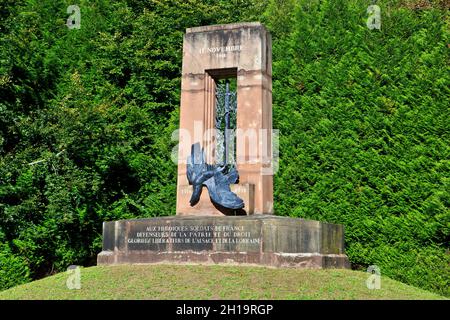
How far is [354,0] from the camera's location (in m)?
14.8

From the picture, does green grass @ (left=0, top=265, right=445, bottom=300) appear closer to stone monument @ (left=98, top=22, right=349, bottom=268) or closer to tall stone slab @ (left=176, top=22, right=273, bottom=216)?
stone monument @ (left=98, top=22, right=349, bottom=268)

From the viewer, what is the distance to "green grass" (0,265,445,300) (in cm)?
771

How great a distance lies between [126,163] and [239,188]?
18.7 feet

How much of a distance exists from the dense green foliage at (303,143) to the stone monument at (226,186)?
7.61 ft

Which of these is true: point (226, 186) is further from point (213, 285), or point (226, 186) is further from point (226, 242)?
point (213, 285)

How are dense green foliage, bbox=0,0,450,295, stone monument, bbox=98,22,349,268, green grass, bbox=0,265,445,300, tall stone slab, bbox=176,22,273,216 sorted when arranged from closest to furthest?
1. green grass, bbox=0,265,445,300
2. stone monument, bbox=98,22,349,268
3. tall stone slab, bbox=176,22,273,216
4. dense green foliage, bbox=0,0,450,295

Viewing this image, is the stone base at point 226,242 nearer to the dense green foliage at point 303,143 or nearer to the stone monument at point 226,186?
the stone monument at point 226,186

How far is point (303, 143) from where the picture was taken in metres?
13.9

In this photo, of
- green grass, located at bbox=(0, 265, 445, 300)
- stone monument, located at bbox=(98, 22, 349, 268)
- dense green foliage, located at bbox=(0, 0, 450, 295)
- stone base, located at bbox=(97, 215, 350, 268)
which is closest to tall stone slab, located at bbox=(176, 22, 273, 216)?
stone monument, located at bbox=(98, 22, 349, 268)

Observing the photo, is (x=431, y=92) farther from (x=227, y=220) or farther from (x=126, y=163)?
(x=126, y=163)

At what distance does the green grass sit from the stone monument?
→ 1.70ft

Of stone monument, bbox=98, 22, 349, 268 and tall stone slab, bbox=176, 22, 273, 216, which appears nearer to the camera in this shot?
stone monument, bbox=98, 22, 349, 268

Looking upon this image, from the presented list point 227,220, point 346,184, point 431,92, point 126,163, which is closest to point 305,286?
point 227,220

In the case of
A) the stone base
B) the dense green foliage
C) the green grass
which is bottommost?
the green grass
